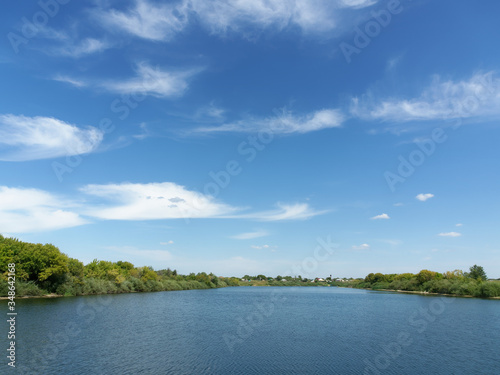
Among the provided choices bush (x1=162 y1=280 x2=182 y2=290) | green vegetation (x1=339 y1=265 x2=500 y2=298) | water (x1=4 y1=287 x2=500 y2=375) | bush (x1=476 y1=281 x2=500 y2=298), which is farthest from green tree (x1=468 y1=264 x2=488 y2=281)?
bush (x1=162 y1=280 x2=182 y2=290)

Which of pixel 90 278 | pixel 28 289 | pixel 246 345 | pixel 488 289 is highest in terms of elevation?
pixel 90 278

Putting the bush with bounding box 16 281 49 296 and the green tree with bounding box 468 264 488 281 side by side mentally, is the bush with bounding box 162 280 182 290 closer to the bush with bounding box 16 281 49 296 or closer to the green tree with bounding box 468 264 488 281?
the bush with bounding box 16 281 49 296

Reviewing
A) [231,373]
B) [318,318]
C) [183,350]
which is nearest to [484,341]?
[318,318]

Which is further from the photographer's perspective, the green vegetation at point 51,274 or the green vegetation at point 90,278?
the green vegetation at point 90,278

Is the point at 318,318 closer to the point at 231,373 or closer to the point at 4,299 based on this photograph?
the point at 231,373

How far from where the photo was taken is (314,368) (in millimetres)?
28812

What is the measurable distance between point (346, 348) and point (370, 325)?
19044 millimetres

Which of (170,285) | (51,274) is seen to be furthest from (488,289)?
(51,274)

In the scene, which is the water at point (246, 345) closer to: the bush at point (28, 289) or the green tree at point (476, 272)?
the bush at point (28, 289)

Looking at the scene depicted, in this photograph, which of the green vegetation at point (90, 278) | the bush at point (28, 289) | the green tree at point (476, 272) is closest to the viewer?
the bush at point (28, 289)

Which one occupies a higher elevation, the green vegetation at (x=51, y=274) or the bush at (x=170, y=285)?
the green vegetation at (x=51, y=274)

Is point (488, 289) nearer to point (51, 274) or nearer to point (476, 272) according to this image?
point (476, 272)

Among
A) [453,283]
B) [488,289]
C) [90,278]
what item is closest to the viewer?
[90,278]

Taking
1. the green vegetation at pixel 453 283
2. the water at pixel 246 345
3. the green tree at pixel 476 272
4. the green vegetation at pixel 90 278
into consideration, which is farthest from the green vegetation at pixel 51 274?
the green tree at pixel 476 272
